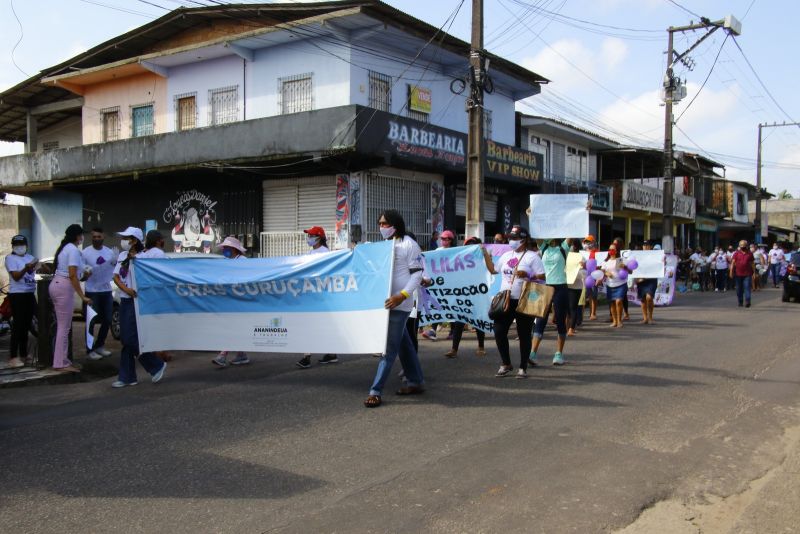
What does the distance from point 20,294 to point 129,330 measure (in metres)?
2.21

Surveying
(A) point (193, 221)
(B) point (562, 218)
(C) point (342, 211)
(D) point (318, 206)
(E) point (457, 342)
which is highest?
(D) point (318, 206)

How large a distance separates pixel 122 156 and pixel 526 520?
21040 mm

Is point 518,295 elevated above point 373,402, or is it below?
above

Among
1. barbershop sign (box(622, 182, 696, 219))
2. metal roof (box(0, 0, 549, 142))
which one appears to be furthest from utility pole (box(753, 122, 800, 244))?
metal roof (box(0, 0, 549, 142))

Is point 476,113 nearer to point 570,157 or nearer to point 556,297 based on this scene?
point 556,297

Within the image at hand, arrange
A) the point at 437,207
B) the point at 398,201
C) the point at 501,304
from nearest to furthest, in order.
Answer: the point at 501,304
the point at 398,201
the point at 437,207

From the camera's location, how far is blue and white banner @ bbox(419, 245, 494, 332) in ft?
32.8

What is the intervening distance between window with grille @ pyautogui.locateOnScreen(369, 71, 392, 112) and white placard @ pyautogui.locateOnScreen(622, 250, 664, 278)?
8.64 meters

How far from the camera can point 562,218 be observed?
1148 centimetres

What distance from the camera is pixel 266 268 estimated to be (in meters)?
7.75

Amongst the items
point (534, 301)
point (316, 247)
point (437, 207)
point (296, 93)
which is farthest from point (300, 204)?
point (534, 301)

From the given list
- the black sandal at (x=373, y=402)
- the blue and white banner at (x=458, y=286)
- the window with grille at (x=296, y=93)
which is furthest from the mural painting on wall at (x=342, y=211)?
the black sandal at (x=373, y=402)

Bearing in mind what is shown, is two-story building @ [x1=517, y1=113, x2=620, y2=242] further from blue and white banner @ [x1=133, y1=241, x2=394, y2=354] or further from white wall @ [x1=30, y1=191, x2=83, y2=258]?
blue and white banner @ [x1=133, y1=241, x2=394, y2=354]

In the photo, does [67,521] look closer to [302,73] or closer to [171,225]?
[302,73]
